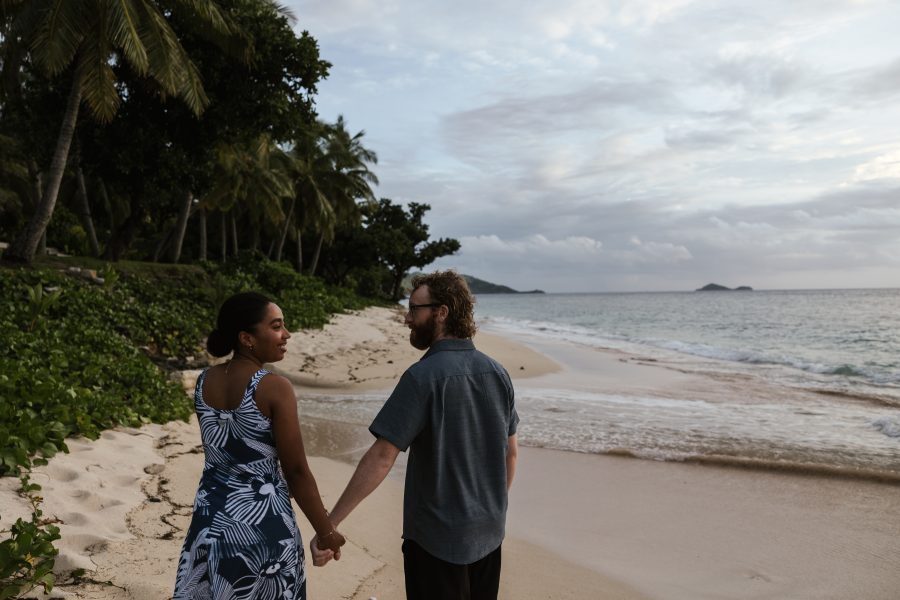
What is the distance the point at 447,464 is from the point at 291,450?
53 cm

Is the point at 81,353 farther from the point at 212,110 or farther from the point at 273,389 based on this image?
the point at 212,110

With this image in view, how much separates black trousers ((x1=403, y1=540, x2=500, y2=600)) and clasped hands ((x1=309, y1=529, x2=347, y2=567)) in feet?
0.82

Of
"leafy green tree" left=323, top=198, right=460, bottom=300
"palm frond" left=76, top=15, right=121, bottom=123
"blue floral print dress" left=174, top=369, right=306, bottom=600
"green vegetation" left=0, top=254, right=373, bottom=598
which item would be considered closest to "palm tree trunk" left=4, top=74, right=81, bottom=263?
"green vegetation" left=0, top=254, right=373, bottom=598

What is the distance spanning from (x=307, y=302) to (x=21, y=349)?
40.9 ft

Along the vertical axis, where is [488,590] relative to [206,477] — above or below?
below

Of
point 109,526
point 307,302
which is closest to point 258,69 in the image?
point 307,302

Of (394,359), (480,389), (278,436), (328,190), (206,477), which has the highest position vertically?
(328,190)

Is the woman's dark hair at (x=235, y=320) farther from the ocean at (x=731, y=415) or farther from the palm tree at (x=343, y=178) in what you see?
the palm tree at (x=343, y=178)

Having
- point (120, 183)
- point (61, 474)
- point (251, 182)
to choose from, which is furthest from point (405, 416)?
point (251, 182)

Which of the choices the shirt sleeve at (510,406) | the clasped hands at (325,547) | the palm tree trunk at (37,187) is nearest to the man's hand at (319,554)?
the clasped hands at (325,547)

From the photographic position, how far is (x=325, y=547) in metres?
2.30

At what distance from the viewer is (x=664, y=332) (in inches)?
1436

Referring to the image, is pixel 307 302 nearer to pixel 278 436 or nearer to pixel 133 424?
pixel 133 424

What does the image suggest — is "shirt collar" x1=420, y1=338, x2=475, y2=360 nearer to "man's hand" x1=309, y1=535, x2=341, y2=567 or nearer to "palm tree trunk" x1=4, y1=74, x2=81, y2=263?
"man's hand" x1=309, y1=535, x2=341, y2=567
